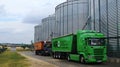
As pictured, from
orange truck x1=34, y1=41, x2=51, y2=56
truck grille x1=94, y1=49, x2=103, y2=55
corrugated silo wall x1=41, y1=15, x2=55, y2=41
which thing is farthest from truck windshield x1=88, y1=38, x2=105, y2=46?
corrugated silo wall x1=41, y1=15, x2=55, y2=41

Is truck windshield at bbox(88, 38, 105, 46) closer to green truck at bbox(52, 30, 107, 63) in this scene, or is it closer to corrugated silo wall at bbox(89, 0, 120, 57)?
green truck at bbox(52, 30, 107, 63)

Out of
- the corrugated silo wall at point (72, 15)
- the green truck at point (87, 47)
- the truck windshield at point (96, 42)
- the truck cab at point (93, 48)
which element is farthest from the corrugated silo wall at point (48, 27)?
the truck windshield at point (96, 42)

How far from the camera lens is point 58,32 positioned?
6706 centimetres

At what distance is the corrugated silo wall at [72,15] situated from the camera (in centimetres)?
5674

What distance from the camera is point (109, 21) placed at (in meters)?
38.3

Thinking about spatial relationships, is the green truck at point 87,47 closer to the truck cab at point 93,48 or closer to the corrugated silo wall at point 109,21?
the truck cab at point 93,48

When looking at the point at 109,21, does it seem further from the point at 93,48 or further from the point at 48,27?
the point at 48,27

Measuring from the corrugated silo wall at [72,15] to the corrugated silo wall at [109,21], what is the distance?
41.6 ft

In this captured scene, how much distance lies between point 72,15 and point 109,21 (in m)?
20.9

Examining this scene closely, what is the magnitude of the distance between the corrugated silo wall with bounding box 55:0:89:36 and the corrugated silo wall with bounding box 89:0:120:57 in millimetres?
12682

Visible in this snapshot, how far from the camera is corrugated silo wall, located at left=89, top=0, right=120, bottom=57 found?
36.0m

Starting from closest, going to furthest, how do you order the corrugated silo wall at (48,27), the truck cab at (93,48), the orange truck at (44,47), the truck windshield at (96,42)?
the truck cab at (93,48) < the truck windshield at (96,42) < the orange truck at (44,47) < the corrugated silo wall at (48,27)

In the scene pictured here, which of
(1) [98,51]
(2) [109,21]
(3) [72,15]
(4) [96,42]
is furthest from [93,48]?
(3) [72,15]

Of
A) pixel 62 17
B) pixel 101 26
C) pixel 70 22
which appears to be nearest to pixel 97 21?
pixel 101 26
